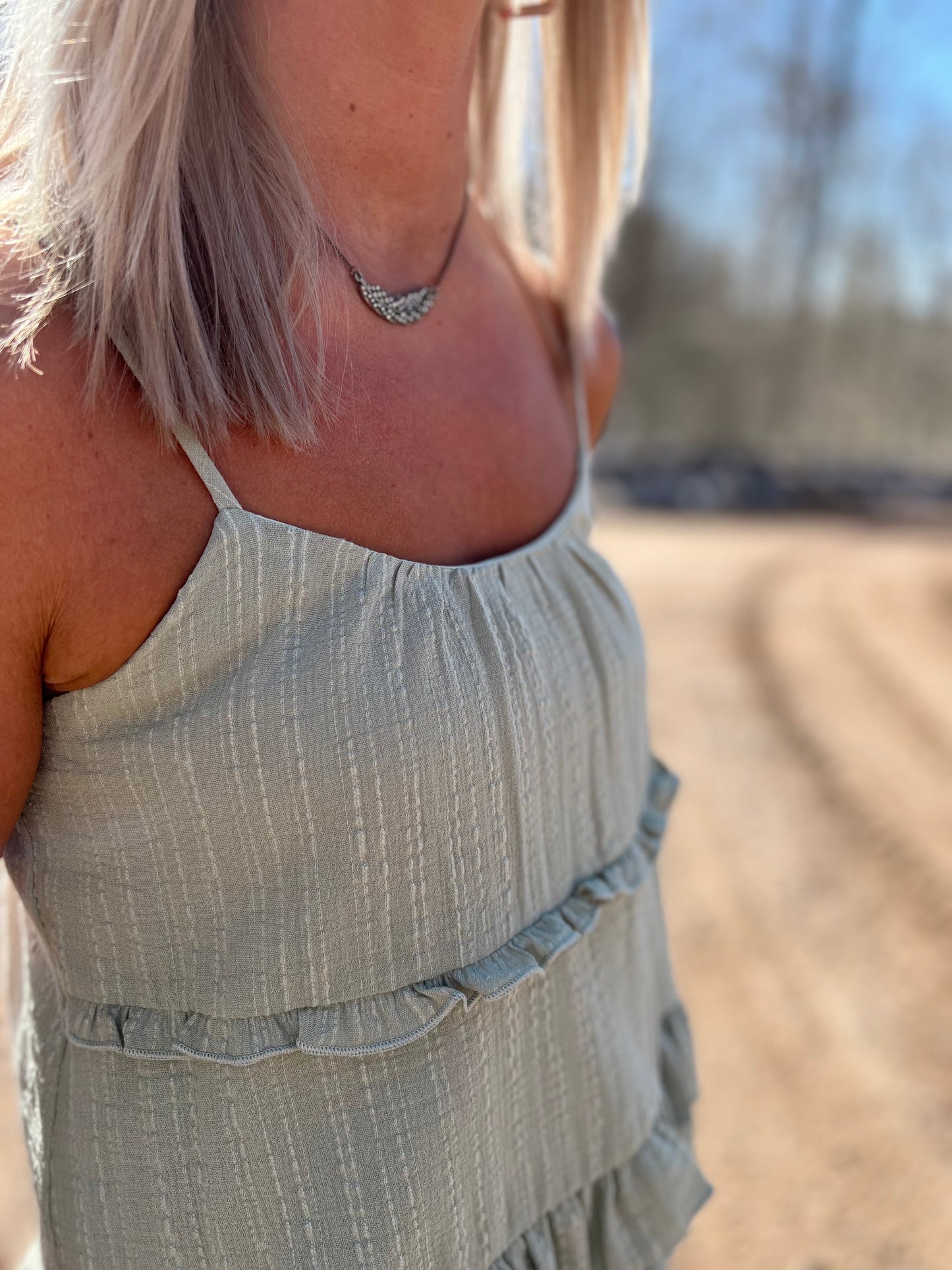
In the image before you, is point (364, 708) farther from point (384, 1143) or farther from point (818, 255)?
point (818, 255)

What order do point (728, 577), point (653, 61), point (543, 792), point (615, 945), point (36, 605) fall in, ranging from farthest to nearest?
point (728, 577)
point (653, 61)
point (615, 945)
point (543, 792)
point (36, 605)

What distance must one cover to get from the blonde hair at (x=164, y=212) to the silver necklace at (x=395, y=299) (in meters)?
0.06

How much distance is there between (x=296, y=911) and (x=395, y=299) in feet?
2.06

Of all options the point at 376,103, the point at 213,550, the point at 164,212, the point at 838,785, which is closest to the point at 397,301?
the point at 376,103

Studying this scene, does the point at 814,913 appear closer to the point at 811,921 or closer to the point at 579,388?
the point at 811,921

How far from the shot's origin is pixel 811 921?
3217 millimetres

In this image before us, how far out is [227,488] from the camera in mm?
860

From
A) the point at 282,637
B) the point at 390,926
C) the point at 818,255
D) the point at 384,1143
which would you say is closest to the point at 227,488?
the point at 282,637

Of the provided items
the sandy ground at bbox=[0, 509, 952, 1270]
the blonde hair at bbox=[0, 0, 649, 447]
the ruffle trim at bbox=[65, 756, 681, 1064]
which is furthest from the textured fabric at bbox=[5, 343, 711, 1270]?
the sandy ground at bbox=[0, 509, 952, 1270]

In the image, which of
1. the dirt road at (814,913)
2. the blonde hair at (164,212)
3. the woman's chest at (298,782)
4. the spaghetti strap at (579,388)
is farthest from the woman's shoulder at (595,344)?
the dirt road at (814,913)

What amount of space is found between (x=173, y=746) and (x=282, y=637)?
0.12 m

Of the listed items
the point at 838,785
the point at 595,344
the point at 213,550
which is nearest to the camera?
the point at 213,550

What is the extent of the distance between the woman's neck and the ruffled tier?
3.20 ft

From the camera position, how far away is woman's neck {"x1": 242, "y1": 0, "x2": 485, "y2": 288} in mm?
1005
